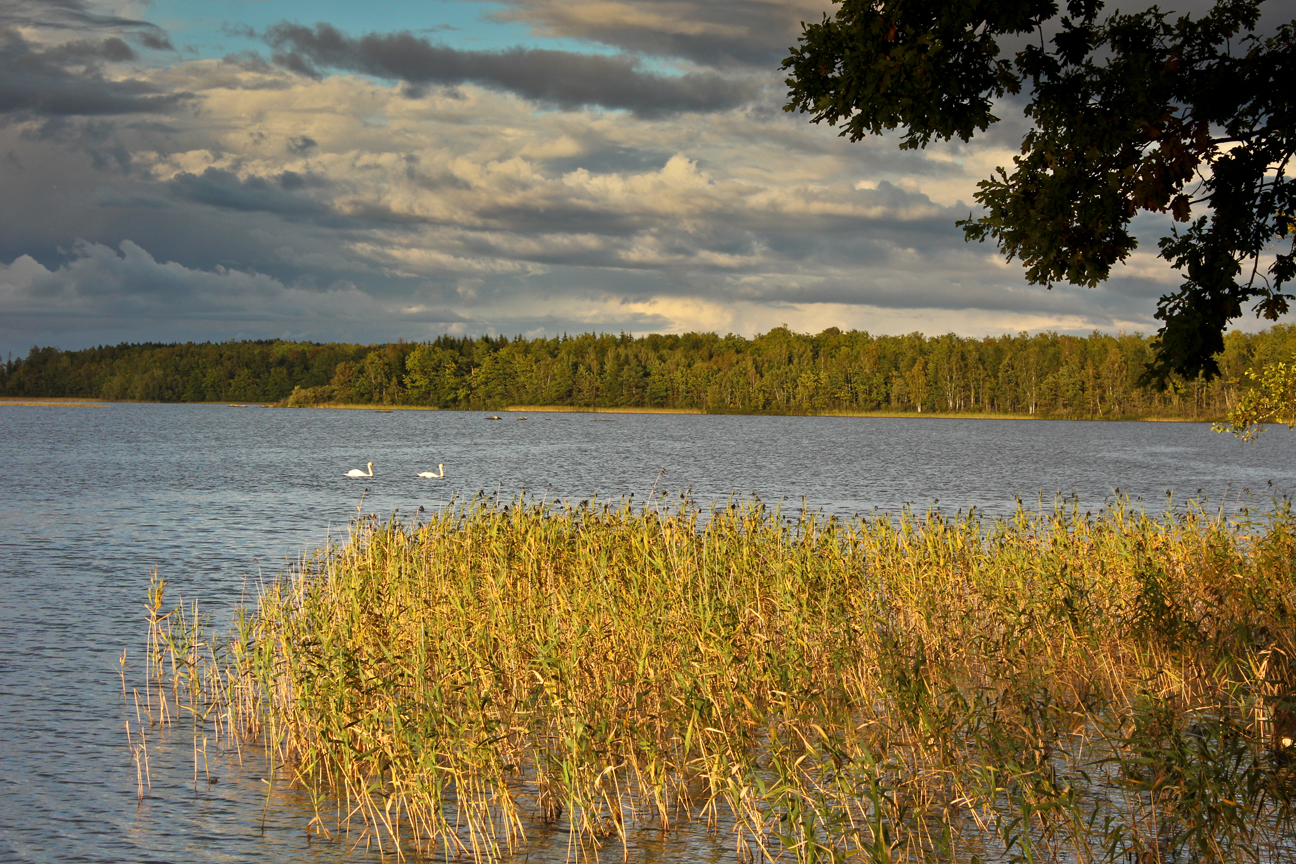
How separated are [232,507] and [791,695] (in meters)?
30.4

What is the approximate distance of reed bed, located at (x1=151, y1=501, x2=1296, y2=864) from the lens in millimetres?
7402

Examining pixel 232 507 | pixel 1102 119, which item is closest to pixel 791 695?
pixel 1102 119

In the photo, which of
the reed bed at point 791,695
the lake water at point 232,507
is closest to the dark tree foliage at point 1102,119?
the reed bed at point 791,695

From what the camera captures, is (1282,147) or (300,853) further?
(1282,147)

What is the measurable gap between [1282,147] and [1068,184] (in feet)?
8.21

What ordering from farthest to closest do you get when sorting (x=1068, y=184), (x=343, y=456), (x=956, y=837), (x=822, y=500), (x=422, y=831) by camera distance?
(x=343, y=456), (x=822, y=500), (x=1068, y=184), (x=422, y=831), (x=956, y=837)

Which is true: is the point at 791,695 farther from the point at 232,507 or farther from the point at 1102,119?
the point at 232,507

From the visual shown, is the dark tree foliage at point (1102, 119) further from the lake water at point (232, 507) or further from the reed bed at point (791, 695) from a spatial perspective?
the lake water at point (232, 507)

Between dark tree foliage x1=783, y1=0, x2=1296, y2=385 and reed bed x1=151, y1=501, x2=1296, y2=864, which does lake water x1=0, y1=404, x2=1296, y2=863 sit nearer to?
reed bed x1=151, y1=501, x2=1296, y2=864

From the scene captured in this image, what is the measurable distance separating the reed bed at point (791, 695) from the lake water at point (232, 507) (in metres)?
0.73

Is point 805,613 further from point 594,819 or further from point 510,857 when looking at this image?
point 510,857

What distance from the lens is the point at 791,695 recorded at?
8992 mm

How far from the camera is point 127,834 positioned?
866 cm

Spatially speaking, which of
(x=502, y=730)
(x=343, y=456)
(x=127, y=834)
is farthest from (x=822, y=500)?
Result: (x=343, y=456)
